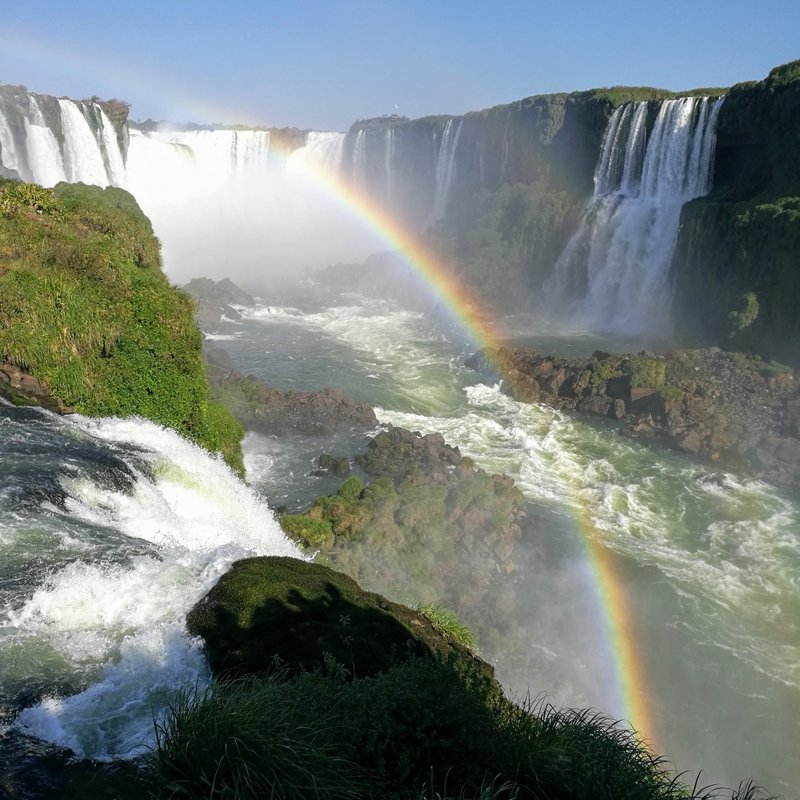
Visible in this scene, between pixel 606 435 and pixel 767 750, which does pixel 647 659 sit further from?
pixel 606 435

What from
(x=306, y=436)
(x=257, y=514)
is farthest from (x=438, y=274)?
(x=257, y=514)

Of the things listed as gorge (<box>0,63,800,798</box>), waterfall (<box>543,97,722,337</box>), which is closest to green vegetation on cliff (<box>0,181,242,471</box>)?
gorge (<box>0,63,800,798</box>)

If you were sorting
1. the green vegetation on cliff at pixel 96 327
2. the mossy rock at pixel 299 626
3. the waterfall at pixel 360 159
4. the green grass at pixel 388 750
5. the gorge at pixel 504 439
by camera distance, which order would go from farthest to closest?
the waterfall at pixel 360 159 → the green vegetation on cliff at pixel 96 327 → the gorge at pixel 504 439 → the mossy rock at pixel 299 626 → the green grass at pixel 388 750

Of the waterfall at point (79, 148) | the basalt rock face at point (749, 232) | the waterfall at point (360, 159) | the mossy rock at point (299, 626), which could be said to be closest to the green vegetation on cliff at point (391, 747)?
the mossy rock at point (299, 626)

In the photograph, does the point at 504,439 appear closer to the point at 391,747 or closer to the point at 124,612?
the point at 124,612

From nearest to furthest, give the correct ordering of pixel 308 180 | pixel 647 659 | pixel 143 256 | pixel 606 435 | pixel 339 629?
pixel 339 629, pixel 647 659, pixel 143 256, pixel 606 435, pixel 308 180

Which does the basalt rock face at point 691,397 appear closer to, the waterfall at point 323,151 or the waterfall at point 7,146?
the waterfall at point 7,146

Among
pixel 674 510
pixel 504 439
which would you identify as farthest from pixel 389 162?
pixel 674 510
